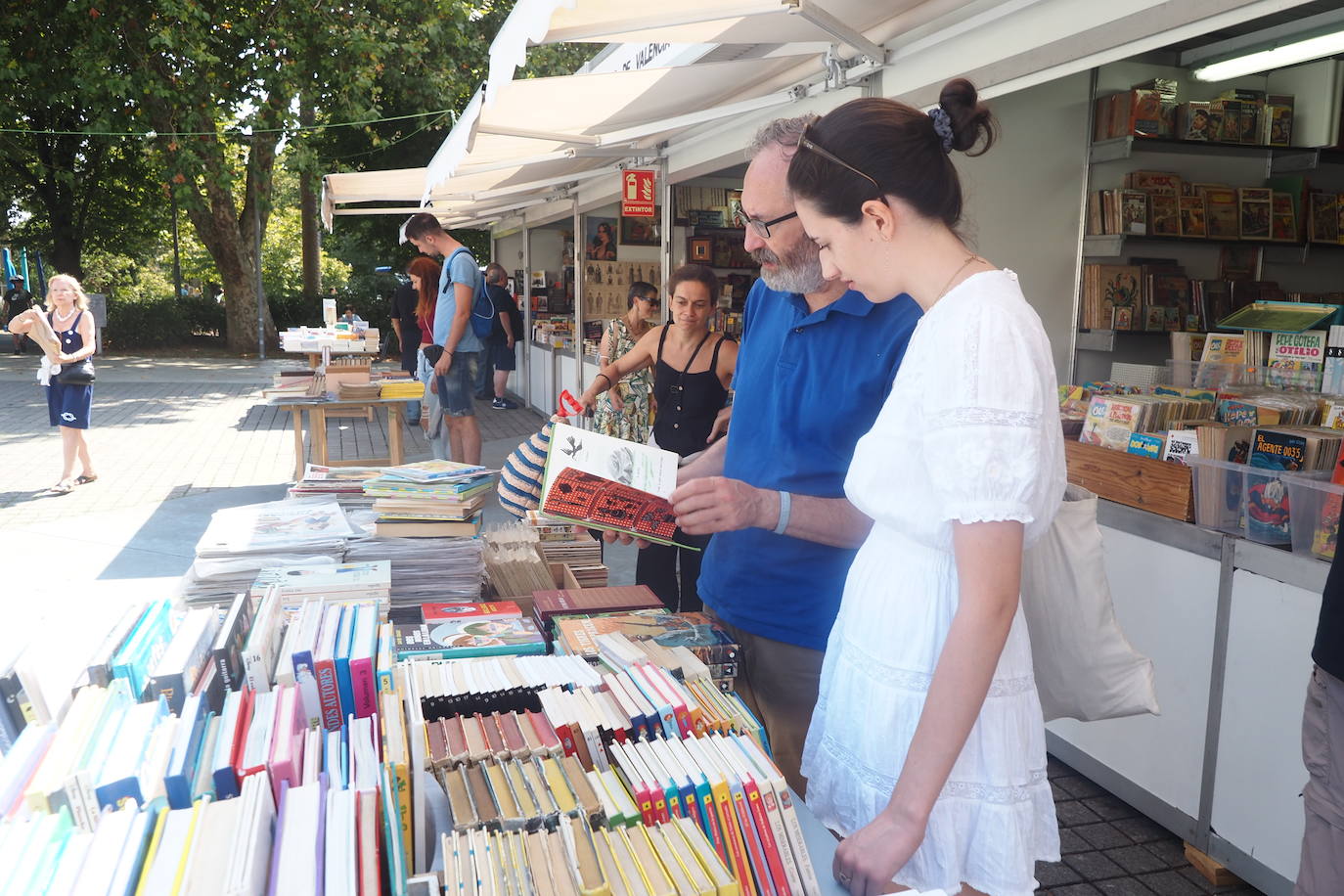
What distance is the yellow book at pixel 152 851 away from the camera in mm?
1046

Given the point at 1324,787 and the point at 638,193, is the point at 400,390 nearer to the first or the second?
the point at 638,193

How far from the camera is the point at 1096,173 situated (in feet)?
16.3

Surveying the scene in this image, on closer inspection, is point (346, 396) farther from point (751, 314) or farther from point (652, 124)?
point (751, 314)

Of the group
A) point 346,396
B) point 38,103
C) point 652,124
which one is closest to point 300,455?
point 346,396

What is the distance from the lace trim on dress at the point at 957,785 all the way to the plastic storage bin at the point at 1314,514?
160 cm

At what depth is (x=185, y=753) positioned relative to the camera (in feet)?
4.19

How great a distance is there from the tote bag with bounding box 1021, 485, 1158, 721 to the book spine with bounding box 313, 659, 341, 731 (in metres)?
1.12

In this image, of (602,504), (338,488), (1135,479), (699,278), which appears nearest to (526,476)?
(602,504)

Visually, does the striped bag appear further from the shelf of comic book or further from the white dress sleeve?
the white dress sleeve

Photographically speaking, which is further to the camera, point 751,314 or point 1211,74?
point 1211,74

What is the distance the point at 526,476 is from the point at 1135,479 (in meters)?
2.13

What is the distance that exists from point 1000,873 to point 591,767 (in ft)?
1.83

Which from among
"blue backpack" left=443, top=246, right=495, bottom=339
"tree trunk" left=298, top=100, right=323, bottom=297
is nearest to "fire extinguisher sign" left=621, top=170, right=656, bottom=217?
"blue backpack" left=443, top=246, right=495, bottom=339

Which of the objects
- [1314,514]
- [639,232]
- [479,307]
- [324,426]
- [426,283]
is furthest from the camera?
[639,232]
